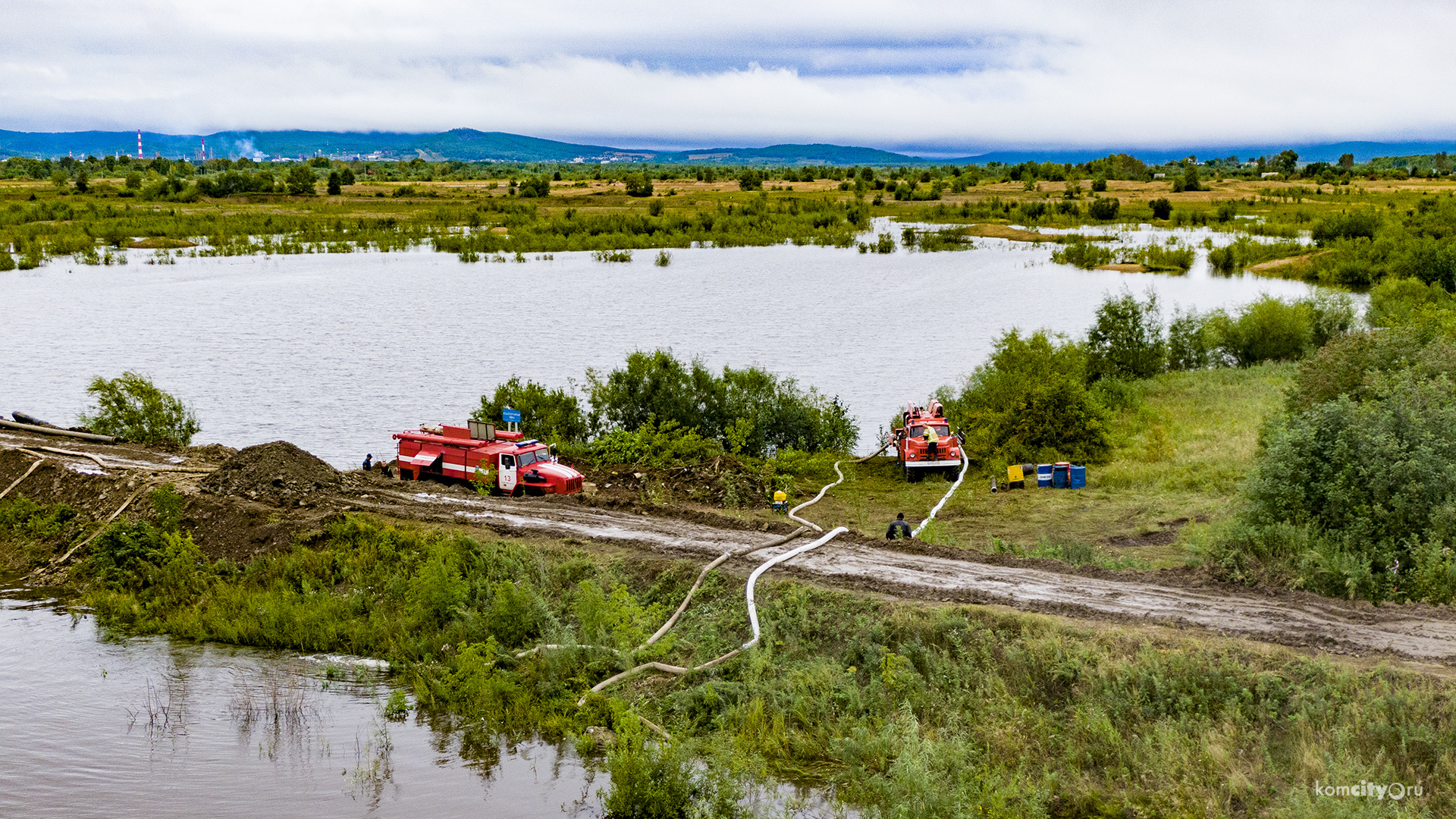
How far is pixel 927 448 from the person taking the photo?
28.5m

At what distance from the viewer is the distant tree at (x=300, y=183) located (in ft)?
415

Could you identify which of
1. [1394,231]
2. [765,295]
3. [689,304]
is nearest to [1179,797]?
[689,304]

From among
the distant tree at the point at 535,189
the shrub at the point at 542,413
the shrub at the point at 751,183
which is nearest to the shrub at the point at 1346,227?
the shrub at the point at 542,413

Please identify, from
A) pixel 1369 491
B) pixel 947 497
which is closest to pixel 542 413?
pixel 947 497

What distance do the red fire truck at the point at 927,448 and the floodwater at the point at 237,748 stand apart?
16443mm

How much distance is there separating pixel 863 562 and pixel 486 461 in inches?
411

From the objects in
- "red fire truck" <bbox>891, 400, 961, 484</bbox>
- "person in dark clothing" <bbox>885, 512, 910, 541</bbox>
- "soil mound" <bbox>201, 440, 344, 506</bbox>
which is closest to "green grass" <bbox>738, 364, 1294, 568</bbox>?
→ "red fire truck" <bbox>891, 400, 961, 484</bbox>

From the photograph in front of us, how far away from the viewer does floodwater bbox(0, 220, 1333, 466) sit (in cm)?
3856

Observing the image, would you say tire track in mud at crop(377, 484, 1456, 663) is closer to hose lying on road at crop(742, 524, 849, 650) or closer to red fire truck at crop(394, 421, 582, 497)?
hose lying on road at crop(742, 524, 849, 650)

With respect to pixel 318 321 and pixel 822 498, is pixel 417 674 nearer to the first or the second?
pixel 822 498

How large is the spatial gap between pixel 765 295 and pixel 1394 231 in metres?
45.6

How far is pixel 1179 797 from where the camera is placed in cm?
1134

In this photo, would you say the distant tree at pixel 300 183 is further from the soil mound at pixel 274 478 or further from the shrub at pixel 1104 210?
the soil mound at pixel 274 478

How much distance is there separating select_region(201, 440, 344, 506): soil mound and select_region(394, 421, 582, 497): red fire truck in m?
2.52
